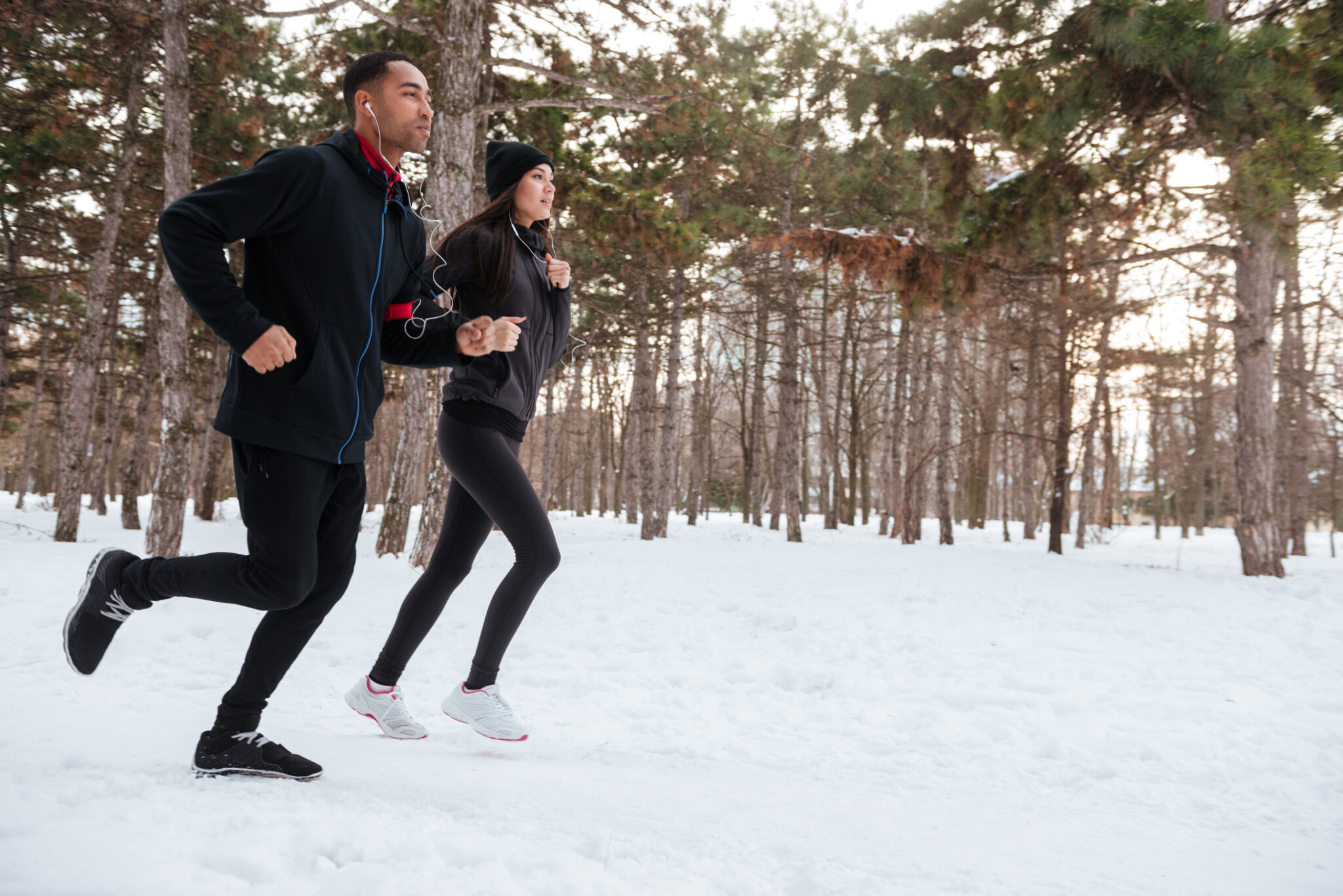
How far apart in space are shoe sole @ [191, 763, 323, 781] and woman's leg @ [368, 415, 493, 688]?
2.32ft

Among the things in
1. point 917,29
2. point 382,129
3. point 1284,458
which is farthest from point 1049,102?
point 1284,458

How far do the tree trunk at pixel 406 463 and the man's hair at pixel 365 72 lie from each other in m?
6.38

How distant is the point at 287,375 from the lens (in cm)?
211

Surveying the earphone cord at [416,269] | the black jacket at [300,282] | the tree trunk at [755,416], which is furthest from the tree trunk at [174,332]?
the tree trunk at [755,416]

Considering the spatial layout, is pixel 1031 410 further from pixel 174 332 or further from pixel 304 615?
pixel 304 615

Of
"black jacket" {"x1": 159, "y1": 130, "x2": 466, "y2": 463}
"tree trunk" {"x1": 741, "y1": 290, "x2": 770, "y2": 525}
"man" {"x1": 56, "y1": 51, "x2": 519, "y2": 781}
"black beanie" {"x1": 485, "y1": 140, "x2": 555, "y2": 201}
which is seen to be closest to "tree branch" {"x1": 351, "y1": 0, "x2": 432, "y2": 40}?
"black beanie" {"x1": 485, "y1": 140, "x2": 555, "y2": 201}

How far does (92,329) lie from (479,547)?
10.7m

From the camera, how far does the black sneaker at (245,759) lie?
217cm

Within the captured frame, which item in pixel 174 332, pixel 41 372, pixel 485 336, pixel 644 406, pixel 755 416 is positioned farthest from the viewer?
pixel 755 416

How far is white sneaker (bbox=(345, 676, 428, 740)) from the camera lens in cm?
291

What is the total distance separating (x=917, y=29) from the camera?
33.3 ft

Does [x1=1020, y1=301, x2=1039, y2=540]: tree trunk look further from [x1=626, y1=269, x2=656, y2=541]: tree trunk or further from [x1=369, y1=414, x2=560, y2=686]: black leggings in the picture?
[x1=369, y1=414, x2=560, y2=686]: black leggings

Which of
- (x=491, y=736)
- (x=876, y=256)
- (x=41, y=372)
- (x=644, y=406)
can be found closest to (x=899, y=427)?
(x=644, y=406)

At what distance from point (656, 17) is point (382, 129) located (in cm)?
755
